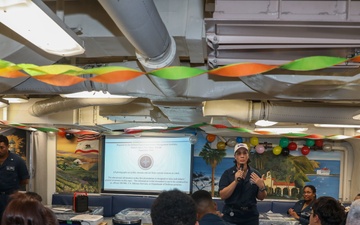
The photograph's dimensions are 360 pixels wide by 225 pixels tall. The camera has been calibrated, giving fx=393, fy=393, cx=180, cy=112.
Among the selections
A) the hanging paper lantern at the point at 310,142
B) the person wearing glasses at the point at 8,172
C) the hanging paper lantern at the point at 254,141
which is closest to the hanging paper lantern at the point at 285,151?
the hanging paper lantern at the point at 310,142

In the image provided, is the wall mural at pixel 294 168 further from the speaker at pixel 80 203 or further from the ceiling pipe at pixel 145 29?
the ceiling pipe at pixel 145 29

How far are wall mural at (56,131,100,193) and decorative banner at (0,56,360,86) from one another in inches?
314

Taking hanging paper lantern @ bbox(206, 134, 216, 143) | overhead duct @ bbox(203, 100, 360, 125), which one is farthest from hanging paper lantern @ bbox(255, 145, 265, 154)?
overhead duct @ bbox(203, 100, 360, 125)

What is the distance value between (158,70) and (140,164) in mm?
8376

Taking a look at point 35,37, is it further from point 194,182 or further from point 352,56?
point 194,182

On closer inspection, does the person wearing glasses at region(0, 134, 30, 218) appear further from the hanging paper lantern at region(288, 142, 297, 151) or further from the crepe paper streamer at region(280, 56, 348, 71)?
the hanging paper lantern at region(288, 142, 297, 151)

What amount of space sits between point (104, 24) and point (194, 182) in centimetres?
798

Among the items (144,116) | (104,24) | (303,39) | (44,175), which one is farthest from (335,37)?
(44,175)

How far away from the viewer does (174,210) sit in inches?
79.1

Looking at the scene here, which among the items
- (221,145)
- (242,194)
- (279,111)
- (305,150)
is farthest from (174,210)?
(305,150)

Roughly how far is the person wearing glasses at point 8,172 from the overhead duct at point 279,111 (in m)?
3.11

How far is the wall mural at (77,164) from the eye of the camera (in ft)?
34.3

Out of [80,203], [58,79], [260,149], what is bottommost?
[80,203]

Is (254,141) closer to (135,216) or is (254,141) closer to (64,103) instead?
(135,216)
